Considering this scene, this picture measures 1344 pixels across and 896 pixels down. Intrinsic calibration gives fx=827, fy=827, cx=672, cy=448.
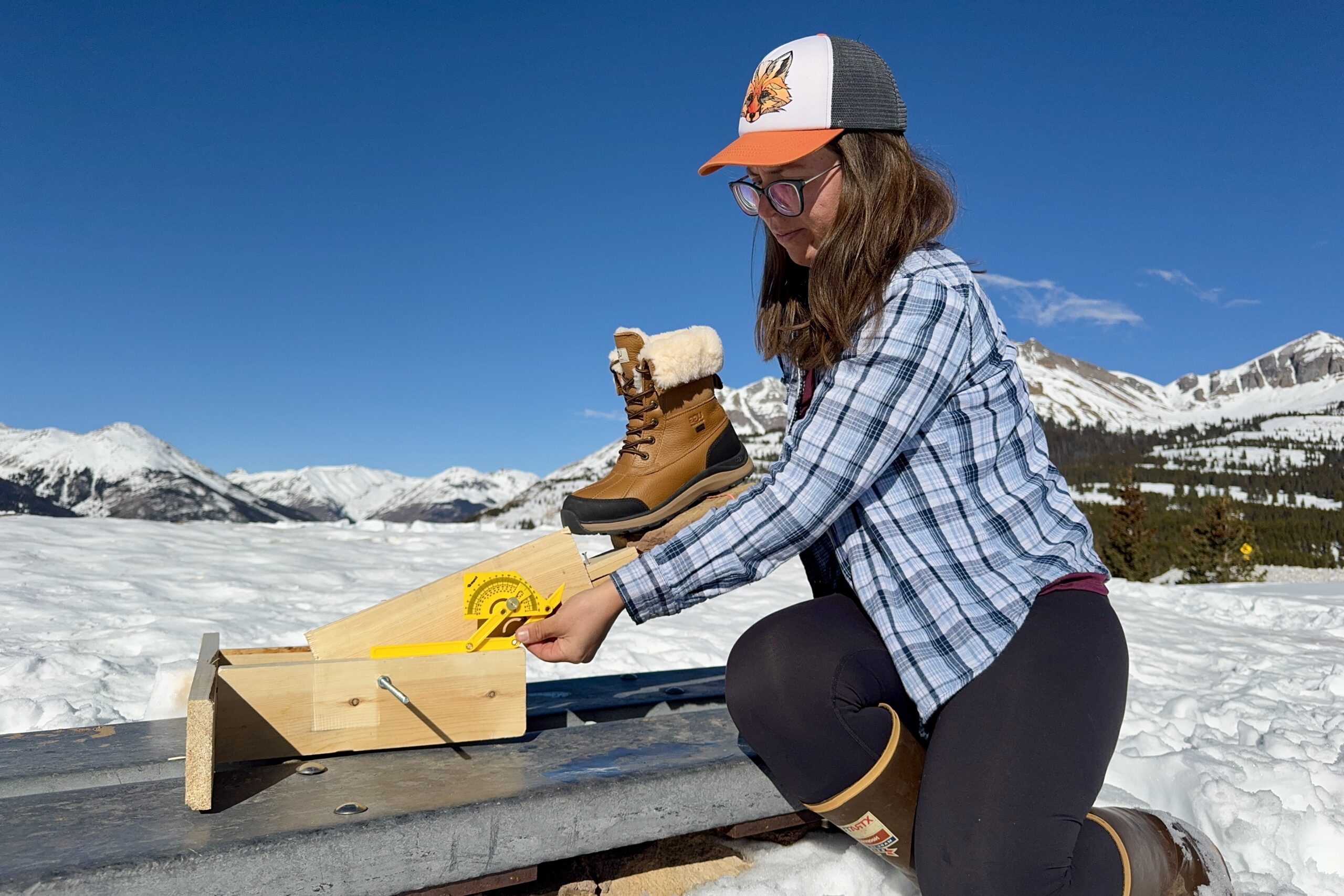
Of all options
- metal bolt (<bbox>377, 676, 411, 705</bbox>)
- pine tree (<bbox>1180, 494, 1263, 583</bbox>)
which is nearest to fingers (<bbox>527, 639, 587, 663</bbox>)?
metal bolt (<bbox>377, 676, 411, 705</bbox>)

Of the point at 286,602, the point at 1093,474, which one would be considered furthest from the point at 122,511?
the point at 286,602

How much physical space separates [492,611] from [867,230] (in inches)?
54.9

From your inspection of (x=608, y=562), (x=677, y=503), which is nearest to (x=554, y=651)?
(x=608, y=562)

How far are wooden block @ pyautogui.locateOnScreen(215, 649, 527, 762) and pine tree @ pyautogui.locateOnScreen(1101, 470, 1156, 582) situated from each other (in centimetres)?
3078

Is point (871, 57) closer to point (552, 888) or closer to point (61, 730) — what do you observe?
point (552, 888)

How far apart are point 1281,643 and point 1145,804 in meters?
5.31

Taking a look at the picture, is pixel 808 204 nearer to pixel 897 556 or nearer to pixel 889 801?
pixel 897 556

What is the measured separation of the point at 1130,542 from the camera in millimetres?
29719

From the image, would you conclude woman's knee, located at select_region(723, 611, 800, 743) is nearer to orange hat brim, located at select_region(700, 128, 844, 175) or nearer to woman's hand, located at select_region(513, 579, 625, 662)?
woman's hand, located at select_region(513, 579, 625, 662)

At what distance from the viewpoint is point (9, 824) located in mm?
1631

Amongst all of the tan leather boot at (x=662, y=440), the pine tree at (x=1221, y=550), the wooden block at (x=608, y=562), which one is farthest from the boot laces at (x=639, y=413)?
the pine tree at (x=1221, y=550)

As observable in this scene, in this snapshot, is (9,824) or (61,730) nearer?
(9,824)

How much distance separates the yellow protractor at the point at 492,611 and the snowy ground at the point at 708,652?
33.7 inches

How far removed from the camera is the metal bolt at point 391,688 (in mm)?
2037
